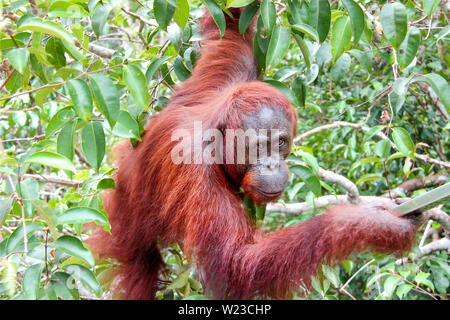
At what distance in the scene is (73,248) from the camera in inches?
74.8

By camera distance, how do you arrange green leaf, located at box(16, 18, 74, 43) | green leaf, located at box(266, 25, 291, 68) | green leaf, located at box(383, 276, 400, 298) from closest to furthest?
green leaf, located at box(16, 18, 74, 43) → green leaf, located at box(266, 25, 291, 68) → green leaf, located at box(383, 276, 400, 298)

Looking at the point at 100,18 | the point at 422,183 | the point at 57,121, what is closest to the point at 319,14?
the point at 100,18

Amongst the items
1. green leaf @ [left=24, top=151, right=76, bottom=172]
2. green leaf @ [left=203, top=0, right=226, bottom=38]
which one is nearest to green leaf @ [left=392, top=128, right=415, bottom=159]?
green leaf @ [left=203, top=0, right=226, bottom=38]

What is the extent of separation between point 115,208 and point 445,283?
10.5 feet

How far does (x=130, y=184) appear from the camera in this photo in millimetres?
3277

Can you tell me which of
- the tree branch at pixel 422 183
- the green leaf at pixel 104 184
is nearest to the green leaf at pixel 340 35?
the green leaf at pixel 104 184

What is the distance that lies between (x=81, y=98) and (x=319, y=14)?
139 cm

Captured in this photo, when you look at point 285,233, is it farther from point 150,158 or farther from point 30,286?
point 30,286

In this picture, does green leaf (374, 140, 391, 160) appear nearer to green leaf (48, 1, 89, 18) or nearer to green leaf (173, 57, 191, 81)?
green leaf (173, 57, 191, 81)

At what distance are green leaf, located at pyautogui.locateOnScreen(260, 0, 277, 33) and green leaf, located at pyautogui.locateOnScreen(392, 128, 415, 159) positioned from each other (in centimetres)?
113

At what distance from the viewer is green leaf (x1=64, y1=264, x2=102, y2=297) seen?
6.51 ft

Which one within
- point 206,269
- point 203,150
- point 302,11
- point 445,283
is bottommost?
point 445,283
